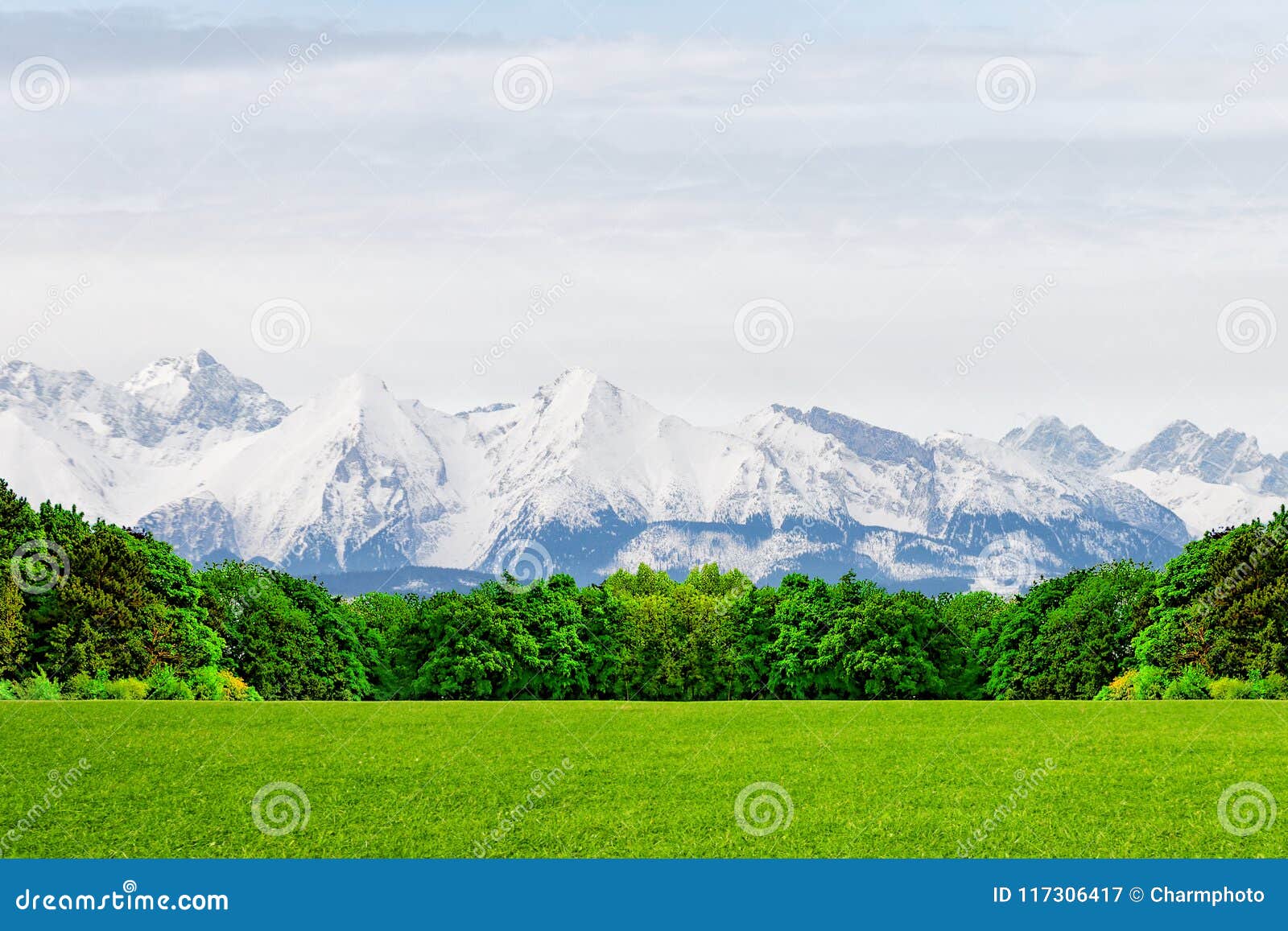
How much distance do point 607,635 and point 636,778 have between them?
151ft

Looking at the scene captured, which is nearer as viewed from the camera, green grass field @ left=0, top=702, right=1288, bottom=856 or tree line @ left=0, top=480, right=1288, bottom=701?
green grass field @ left=0, top=702, right=1288, bottom=856

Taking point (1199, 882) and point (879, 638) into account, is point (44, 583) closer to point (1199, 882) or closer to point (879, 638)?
point (879, 638)

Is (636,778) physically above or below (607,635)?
above

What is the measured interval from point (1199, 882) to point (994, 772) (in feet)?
16.9

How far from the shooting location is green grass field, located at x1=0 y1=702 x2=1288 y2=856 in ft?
61.8

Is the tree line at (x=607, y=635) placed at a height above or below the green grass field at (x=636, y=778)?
below

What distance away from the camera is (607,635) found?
68.0m

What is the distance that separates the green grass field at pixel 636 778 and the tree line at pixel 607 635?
14816 mm

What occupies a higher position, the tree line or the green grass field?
the green grass field

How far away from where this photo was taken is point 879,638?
209ft

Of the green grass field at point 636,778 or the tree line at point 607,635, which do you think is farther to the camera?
the tree line at point 607,635

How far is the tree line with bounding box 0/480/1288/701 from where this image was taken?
4659 centimetres

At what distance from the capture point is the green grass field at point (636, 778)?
18844 mm

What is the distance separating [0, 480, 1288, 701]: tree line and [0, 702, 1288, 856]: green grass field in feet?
48.6
